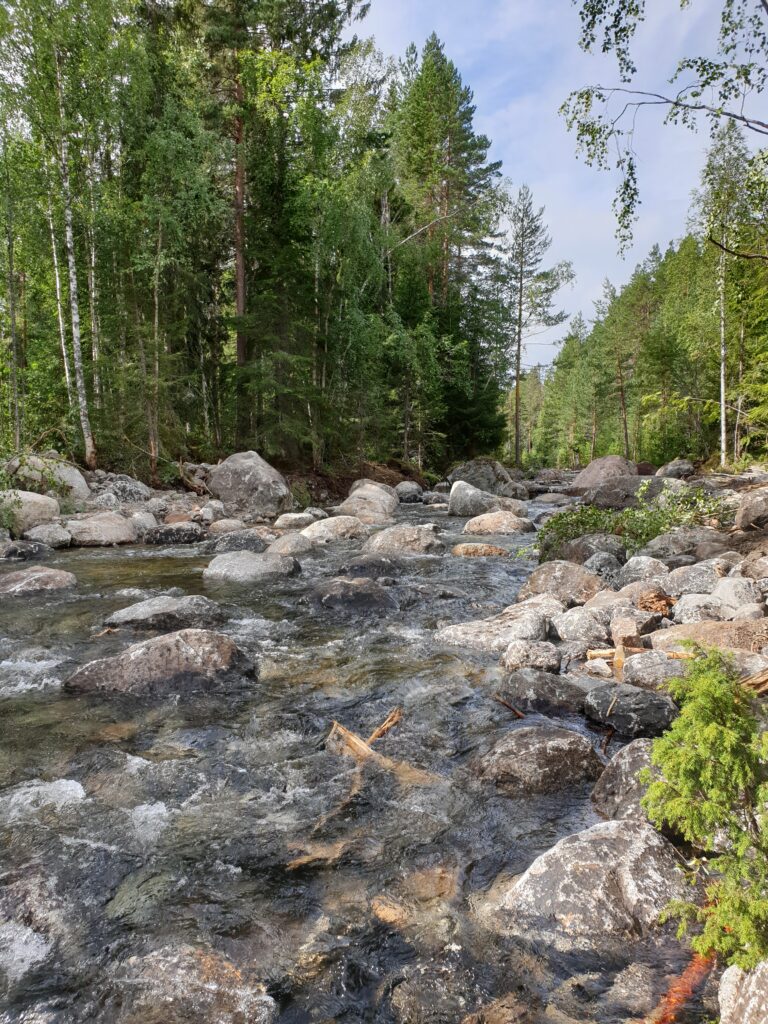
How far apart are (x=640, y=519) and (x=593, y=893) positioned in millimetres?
8463

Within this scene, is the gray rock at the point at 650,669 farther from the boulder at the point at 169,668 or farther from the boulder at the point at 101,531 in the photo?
the boulder at the point at 101,531

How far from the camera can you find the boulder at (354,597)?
777 cm

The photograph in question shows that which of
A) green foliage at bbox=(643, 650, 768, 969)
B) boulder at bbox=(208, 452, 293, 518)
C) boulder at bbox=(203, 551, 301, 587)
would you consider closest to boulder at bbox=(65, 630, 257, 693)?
boulder at bbox=(203, 551, 301, 587)

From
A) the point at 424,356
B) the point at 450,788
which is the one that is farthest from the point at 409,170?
the point at 450,788

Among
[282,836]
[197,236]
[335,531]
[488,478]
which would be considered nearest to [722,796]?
[282,836]

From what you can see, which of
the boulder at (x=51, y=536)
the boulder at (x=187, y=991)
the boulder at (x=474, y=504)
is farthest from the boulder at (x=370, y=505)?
the boulder at (x=187, y=991)

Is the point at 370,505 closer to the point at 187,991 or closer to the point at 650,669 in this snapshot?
the point at 650,669

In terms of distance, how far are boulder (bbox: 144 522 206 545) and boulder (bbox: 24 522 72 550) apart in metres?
1.48

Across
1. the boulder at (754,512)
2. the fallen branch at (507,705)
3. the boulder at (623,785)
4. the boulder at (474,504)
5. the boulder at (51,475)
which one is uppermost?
the boulder at (51,475)

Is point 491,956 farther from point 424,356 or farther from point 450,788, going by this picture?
point 424,356

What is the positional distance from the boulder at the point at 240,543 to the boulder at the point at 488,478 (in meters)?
12.9

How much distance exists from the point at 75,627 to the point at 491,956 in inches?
235

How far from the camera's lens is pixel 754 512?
9852mm

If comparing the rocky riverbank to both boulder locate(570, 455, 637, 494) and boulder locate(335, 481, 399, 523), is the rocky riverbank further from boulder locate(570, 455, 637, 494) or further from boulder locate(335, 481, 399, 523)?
boulder locate(570, 455, 637, 494)
